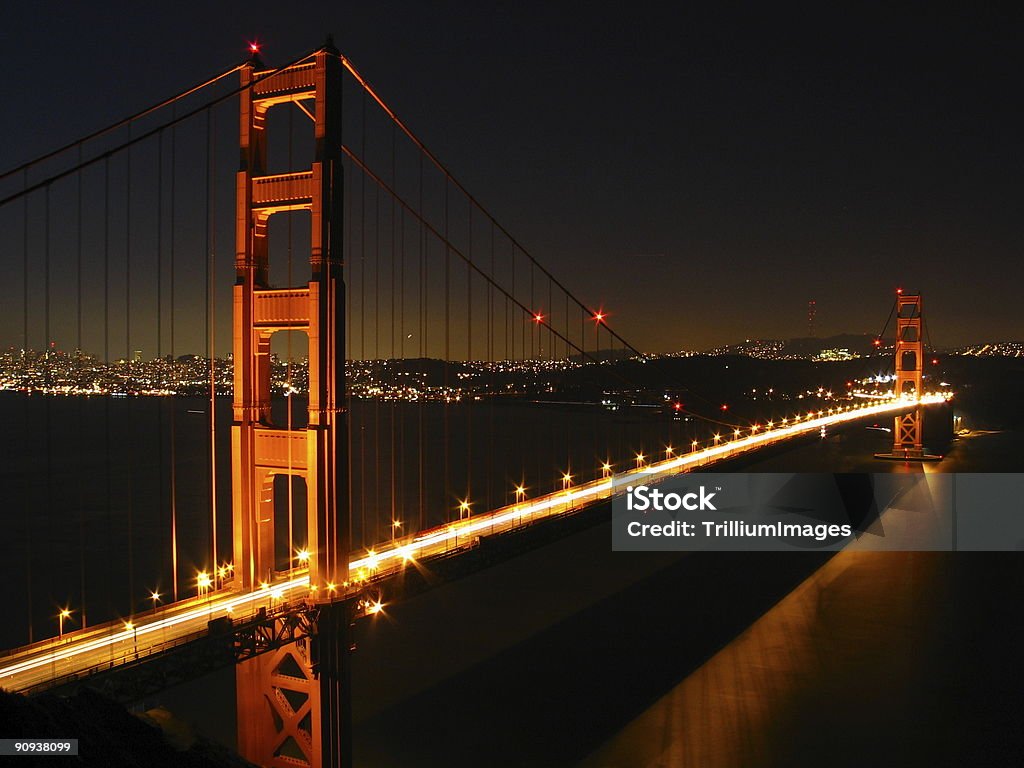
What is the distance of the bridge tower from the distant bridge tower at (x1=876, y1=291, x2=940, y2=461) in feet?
114

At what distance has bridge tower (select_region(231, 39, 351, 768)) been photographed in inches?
330

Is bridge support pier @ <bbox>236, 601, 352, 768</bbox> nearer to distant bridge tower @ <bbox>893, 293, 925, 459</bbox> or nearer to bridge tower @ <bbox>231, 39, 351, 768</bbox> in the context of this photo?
bridge tower @ <bbox>231, 39, 351, 768</bbox>

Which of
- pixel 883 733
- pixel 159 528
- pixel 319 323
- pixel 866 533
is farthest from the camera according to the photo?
pixel 159 528

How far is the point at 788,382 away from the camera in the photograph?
66.2 metres

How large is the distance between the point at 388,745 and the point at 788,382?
59.9 meters

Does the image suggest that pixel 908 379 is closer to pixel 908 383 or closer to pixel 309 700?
pixel 908 383

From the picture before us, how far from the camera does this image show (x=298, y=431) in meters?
8.70

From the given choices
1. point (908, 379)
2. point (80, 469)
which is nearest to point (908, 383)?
point (908, 379)

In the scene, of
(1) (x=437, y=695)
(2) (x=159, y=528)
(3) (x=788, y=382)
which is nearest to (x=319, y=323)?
(1) (x=437, y=695)

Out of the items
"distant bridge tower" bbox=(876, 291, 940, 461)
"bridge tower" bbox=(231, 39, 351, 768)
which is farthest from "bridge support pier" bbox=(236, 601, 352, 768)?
"distant bridge tower" bbox=(876, 291, 940, 461)

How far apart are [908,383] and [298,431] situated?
44338 mm

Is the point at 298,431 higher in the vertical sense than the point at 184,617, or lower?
higher

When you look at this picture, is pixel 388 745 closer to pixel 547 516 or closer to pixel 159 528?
pixel 547 516

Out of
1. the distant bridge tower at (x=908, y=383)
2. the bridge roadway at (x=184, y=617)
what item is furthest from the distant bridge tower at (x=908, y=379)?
the bridge roadway at (x=184, y=617)
